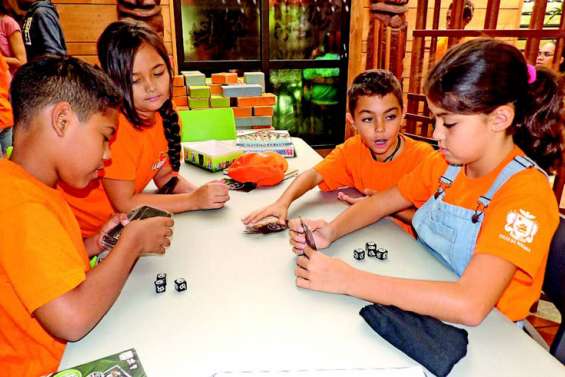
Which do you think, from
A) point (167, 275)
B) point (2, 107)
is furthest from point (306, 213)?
point (2, 107)

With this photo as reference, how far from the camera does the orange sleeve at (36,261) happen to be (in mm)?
791

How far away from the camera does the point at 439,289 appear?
2.73ft

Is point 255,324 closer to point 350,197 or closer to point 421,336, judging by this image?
point 421,336

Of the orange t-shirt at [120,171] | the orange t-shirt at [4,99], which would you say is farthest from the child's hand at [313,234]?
the orange t-shirt at [4,99]

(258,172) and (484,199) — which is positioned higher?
(484,199)

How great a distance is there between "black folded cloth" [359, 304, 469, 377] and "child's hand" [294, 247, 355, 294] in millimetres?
83

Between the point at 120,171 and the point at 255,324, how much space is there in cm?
77

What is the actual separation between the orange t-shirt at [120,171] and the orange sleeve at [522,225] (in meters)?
1.03

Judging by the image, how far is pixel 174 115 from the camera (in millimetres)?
1708

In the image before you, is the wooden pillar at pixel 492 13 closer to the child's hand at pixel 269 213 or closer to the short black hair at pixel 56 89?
the child's hand at pixel 269 213

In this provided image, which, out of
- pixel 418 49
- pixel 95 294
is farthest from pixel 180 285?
pixel 418 49

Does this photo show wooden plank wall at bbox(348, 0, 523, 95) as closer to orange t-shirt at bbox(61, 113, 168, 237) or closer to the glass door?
the glass door

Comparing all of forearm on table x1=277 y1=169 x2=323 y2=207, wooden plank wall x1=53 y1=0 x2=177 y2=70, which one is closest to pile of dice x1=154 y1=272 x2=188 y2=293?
forearm on table x1=277 y1=169 x2=323 y2=207

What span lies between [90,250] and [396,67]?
2.61 m
